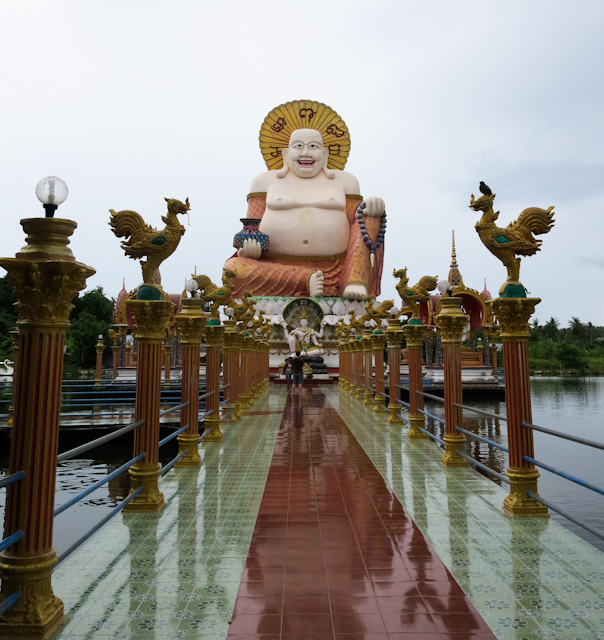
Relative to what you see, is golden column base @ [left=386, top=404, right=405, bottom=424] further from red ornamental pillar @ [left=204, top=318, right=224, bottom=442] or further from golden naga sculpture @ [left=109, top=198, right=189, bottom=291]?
golden naga sculpture @ [left=109, top=198, right=189, bottom=291]

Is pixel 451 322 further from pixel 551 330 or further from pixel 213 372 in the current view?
pixel 551 330

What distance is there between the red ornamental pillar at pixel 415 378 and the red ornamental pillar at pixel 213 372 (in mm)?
2841

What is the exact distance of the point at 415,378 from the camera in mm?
8305

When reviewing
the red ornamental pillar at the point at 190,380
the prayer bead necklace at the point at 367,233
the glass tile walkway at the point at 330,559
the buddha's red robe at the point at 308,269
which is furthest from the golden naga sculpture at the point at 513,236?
the prayer bead necklace at the point at 367,233

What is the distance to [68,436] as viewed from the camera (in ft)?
38.0

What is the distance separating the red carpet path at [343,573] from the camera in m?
2.62

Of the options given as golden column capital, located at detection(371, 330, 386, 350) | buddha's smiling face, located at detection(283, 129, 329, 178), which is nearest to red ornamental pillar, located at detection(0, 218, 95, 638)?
golden column capital, located at detection(371, 330, 386, 350)

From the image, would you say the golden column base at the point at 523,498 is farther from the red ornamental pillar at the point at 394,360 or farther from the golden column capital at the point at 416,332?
the red ornamental pillar at the point at 394,360

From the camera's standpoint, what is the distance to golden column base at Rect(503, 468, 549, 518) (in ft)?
14.3

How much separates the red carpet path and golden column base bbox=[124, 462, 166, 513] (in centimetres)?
90

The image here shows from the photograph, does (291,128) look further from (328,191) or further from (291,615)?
(291,615)

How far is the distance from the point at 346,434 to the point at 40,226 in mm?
6743

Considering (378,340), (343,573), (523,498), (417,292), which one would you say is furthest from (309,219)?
(343,573)

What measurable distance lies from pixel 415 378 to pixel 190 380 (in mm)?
3660
